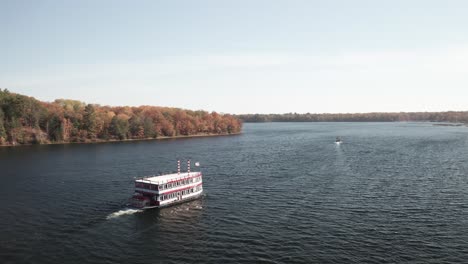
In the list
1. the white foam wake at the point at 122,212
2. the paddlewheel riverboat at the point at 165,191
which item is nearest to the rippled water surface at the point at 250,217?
the white foam wake at the point at 122,212

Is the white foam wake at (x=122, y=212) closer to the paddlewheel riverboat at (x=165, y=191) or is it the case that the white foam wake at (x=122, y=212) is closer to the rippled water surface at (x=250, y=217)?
the rippled water surface at (x=250, y=217)

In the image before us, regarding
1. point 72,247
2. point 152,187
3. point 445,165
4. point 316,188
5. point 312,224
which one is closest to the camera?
point 72,247

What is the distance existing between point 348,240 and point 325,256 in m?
7.18

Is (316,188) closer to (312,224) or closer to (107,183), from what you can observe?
(312,224)

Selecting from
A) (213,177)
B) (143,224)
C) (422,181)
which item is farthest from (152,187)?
(422,181)

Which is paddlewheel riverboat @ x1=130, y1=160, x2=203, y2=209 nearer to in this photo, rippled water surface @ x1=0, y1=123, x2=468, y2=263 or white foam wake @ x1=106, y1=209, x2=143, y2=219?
white foam wake @ x1=106, y1=209, x2=143, y2=219

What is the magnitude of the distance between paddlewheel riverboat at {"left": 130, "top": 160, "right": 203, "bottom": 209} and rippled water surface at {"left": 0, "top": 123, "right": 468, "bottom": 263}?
2.41 meters

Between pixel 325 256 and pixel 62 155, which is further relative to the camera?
pixel 62 155

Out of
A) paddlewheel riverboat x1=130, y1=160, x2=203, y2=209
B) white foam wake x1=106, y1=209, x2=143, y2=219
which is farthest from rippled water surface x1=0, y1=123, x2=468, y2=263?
paddlewheel riverboat x1=130, y1=160, x2=203, y2=209

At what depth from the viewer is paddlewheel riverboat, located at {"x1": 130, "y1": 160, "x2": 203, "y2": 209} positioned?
2913 inches

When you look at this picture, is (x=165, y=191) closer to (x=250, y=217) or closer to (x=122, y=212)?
(x=122, y=212)

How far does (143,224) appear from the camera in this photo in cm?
6400

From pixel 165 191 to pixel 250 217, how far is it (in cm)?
2061

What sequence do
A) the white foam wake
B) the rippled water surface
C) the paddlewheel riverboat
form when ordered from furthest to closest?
the paddlewheel riverboat < the white foam wake < the rippled water surface
